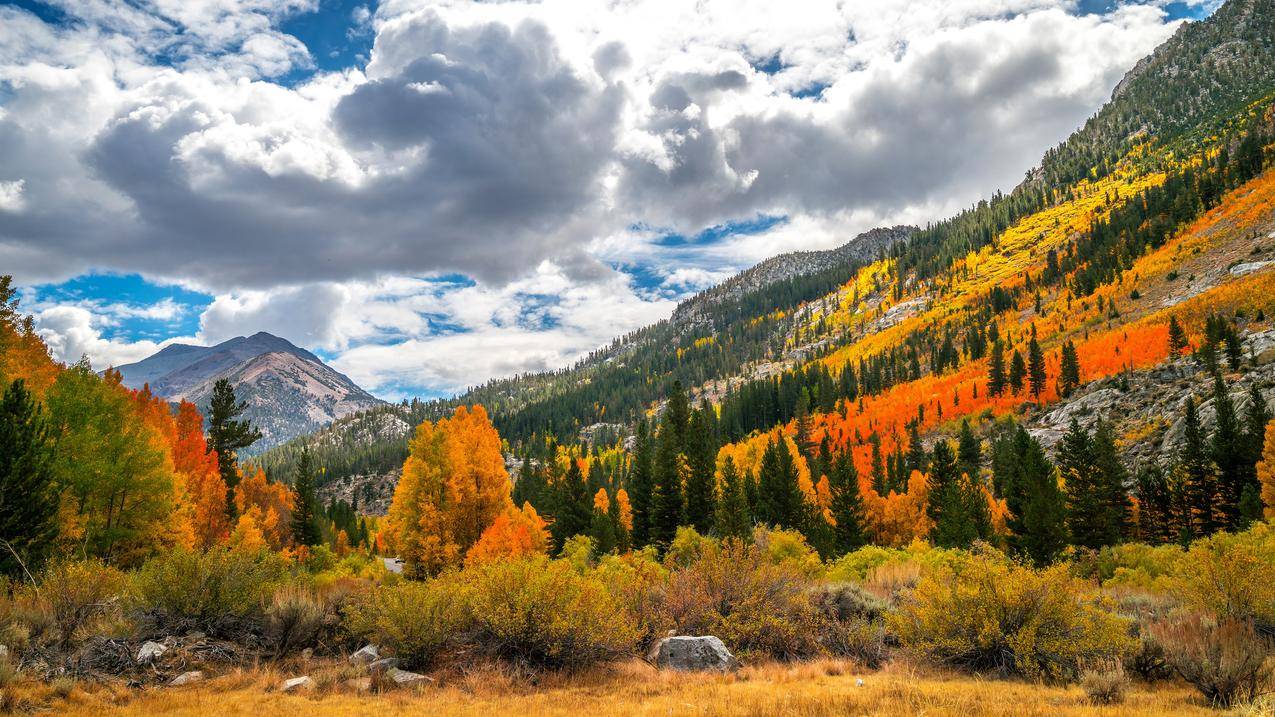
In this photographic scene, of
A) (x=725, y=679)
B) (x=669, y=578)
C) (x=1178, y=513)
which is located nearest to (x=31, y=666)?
(x=725, y=679)

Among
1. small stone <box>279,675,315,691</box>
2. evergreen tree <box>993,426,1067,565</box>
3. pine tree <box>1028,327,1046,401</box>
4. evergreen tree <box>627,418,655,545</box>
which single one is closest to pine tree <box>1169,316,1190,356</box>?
pine tree <box>1028,327,1046,401</box>

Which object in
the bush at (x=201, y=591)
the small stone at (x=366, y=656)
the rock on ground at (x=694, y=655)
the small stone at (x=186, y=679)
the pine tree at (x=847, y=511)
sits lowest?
the pine tree at (x=847, y=511)

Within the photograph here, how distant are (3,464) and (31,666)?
9.94 meters

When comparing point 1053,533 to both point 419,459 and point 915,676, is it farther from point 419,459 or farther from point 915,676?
point 419,459

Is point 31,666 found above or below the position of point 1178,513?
above

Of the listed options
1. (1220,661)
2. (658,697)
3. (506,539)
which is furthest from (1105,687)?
(506,539)

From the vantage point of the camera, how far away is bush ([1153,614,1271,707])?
9008mm

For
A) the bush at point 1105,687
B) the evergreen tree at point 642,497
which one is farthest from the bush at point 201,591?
the evergreen tree at point 642,497

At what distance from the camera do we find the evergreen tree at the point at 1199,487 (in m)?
40.2

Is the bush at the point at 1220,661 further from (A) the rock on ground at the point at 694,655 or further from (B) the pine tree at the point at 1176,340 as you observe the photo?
(B) the pine tree at the point at 1176,340

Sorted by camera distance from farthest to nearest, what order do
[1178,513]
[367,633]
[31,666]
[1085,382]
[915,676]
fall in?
[1085,382] < [1178,513] < [367,633] < [915,676] < [31,666]

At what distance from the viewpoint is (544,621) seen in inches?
518

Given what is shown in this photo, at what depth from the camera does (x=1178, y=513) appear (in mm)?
44500

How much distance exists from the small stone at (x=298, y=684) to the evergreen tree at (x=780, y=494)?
134 ft
